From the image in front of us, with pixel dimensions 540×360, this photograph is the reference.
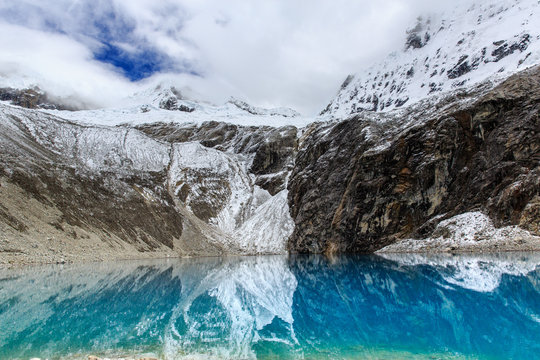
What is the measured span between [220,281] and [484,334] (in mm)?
25235

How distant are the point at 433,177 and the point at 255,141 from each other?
304 feet

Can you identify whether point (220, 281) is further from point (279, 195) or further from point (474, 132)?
point (279, 195)

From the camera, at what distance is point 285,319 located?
19.2 m

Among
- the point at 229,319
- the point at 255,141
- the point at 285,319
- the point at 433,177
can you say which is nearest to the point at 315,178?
the point at 433,177

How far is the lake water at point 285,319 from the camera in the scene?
44.3 ft

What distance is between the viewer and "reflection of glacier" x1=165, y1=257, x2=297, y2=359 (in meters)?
14.7

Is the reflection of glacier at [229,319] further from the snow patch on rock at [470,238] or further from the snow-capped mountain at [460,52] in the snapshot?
the snow-capped mountain at [460,52]

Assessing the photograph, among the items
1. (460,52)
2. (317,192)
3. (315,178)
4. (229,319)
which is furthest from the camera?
(460,52)

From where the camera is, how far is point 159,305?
23.3m

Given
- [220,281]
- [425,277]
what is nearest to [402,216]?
[425,277]

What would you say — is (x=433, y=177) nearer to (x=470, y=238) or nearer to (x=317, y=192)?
(x=470, y=238)

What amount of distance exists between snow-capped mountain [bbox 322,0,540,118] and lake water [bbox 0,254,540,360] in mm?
71229

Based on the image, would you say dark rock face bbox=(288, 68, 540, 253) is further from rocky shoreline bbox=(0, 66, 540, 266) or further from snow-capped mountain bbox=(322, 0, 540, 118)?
snow-capped mountain bbox=(322, 0, 540, 118)

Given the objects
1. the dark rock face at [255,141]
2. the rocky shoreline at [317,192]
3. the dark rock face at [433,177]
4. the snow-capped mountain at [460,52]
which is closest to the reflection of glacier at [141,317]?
the rocky shoreline at [317,192]
